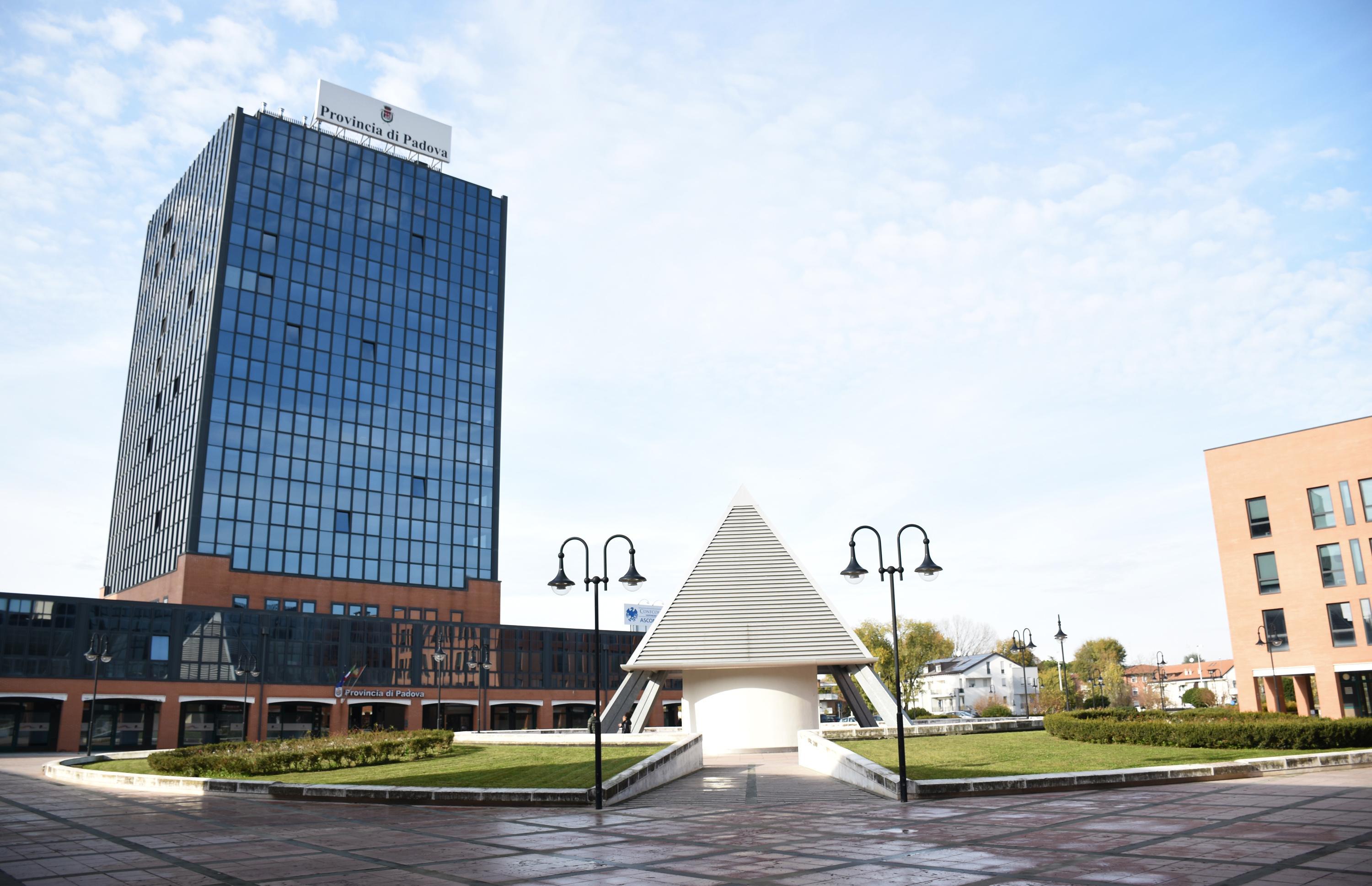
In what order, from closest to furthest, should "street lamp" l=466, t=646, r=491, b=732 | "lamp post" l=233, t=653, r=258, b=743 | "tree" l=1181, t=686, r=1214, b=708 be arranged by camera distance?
1. "lamp post" l=233, t=653, r=258, b=743
2. "street lamp" l=466, t=646, r=491, b=732
3. "tree" l=1181, t=686, r=1214, b=708

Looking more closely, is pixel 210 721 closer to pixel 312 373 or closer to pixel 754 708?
pixel 312 373

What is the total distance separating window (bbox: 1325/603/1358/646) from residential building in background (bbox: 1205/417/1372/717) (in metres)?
0.04

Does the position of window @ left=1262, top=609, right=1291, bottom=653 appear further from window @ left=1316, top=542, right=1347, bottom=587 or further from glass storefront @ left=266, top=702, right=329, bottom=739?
glass storefront @ left=266, top=702, right=329, bottom=739

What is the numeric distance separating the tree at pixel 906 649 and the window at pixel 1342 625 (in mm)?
44992

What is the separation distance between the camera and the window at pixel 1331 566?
49.4 m

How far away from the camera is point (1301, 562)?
50938mm

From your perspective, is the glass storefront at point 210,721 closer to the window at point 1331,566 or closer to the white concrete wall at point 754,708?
the white concrete wall at point 754,708

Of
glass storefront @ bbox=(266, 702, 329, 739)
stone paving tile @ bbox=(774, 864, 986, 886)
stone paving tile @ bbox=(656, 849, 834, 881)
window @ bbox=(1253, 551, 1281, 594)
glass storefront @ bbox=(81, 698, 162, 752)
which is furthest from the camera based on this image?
glass storefront @ bbox=(266, 702, 329, 739)

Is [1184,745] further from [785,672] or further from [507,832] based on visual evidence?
[507,832]

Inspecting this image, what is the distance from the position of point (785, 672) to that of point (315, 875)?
28.1 meters

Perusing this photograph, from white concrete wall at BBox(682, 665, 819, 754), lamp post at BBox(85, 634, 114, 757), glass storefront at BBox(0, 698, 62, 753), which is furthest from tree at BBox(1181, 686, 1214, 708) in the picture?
glass storefront at BBox(0, 698, 62, 753)

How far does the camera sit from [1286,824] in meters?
14.3

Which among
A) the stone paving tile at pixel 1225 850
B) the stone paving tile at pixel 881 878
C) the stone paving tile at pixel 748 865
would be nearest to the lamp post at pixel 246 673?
the stone paving tile at pixel 748 865

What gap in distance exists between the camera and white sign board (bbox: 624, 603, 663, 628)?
134 metres
